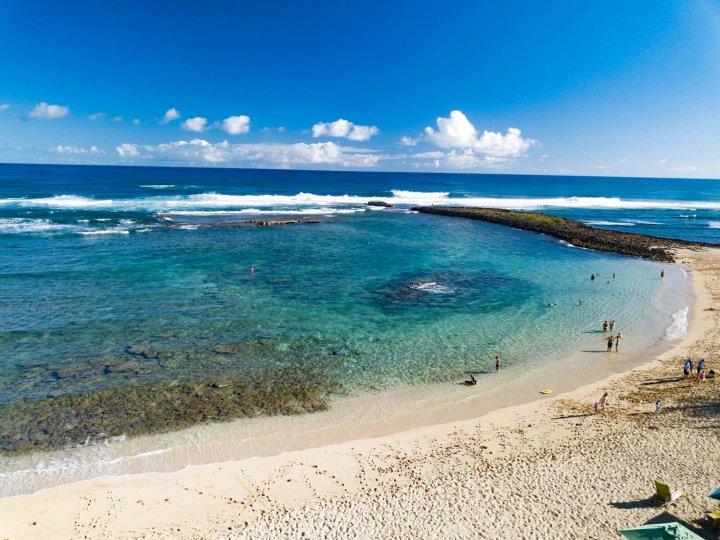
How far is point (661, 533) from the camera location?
10.7 meters

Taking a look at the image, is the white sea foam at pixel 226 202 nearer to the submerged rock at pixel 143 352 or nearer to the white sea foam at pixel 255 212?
the white sea foam at pixel 255 212

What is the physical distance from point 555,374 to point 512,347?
129 inches

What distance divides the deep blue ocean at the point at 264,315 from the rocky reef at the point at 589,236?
4048 millimetres

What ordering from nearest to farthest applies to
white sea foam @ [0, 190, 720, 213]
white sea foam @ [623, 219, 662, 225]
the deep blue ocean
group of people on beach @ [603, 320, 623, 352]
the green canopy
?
the green canopy < the deep blue ocean < group of people on beach @ [603, 320, 623, 352] < white sea foam @ [623, 219, 662, 225] < white sea foam @ [0, 190, 720, 213]

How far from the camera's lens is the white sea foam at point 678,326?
27.7m

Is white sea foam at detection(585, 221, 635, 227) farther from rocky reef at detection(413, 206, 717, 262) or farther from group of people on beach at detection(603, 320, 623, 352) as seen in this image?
group of people on beach at detection(603, 320, 623, 352)

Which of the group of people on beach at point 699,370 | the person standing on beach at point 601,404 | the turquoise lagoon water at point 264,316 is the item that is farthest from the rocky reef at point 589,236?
the person standing on beach at point 601,404

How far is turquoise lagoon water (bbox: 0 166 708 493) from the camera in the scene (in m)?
19.8

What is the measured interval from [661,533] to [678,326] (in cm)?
2357

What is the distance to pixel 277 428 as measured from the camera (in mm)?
17891

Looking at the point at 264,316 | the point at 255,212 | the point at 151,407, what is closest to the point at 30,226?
the point at 255,212

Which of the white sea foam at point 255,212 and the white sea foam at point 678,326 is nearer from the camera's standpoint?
the white sea foam at point 678,326

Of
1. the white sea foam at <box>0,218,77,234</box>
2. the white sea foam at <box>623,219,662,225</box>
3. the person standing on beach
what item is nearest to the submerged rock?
the person standing on beach

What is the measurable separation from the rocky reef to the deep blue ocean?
13.3 ft
